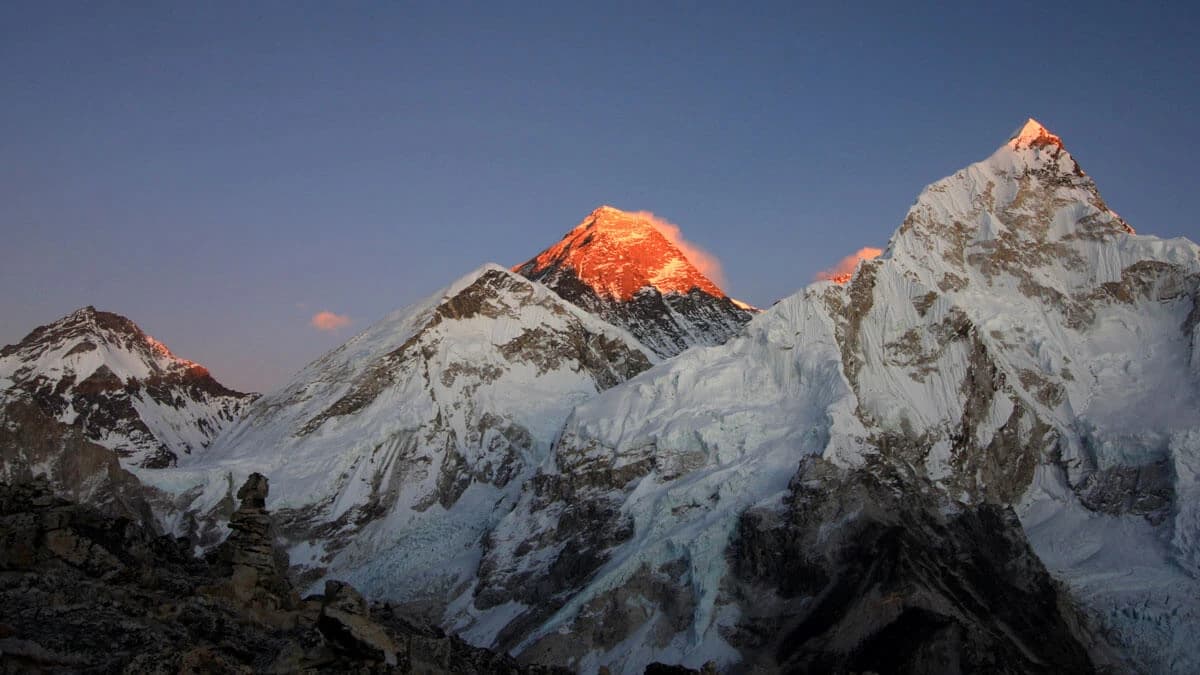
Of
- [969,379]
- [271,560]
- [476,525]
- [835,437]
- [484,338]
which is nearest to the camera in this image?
[271,560]

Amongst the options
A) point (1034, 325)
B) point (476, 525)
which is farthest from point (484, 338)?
point (1034, 325)

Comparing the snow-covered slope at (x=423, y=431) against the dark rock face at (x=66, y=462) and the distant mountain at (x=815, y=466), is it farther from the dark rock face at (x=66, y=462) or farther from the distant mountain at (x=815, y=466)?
the dark rock face at (x=66, y=462)

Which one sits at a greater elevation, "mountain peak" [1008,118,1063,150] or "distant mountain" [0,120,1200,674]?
"mountain peak" [1008,118,1063,150]

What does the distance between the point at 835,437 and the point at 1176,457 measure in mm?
35863

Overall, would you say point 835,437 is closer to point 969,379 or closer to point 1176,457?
point 969,379

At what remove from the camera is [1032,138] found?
6860 inches

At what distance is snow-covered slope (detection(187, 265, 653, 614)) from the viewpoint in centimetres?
15112

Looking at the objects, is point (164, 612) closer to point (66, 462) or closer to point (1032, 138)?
point (66, 462)

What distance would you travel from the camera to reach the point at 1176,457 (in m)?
123

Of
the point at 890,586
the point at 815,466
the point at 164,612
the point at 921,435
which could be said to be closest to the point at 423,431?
the point at 815,466

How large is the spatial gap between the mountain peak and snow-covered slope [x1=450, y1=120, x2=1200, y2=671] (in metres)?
13.6

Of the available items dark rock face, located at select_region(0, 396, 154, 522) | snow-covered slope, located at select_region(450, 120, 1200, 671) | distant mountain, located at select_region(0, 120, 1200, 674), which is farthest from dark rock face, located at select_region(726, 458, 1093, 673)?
dark rock face, located at select_region(0, 396, 154, 522)

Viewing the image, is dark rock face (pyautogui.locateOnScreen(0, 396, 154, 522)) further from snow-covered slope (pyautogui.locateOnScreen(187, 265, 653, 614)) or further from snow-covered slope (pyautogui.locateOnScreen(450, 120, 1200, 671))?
snow-covered slope (pyautogui.locateOnScreen(450, 120, 1200, 671))

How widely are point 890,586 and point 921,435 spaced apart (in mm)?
34890
